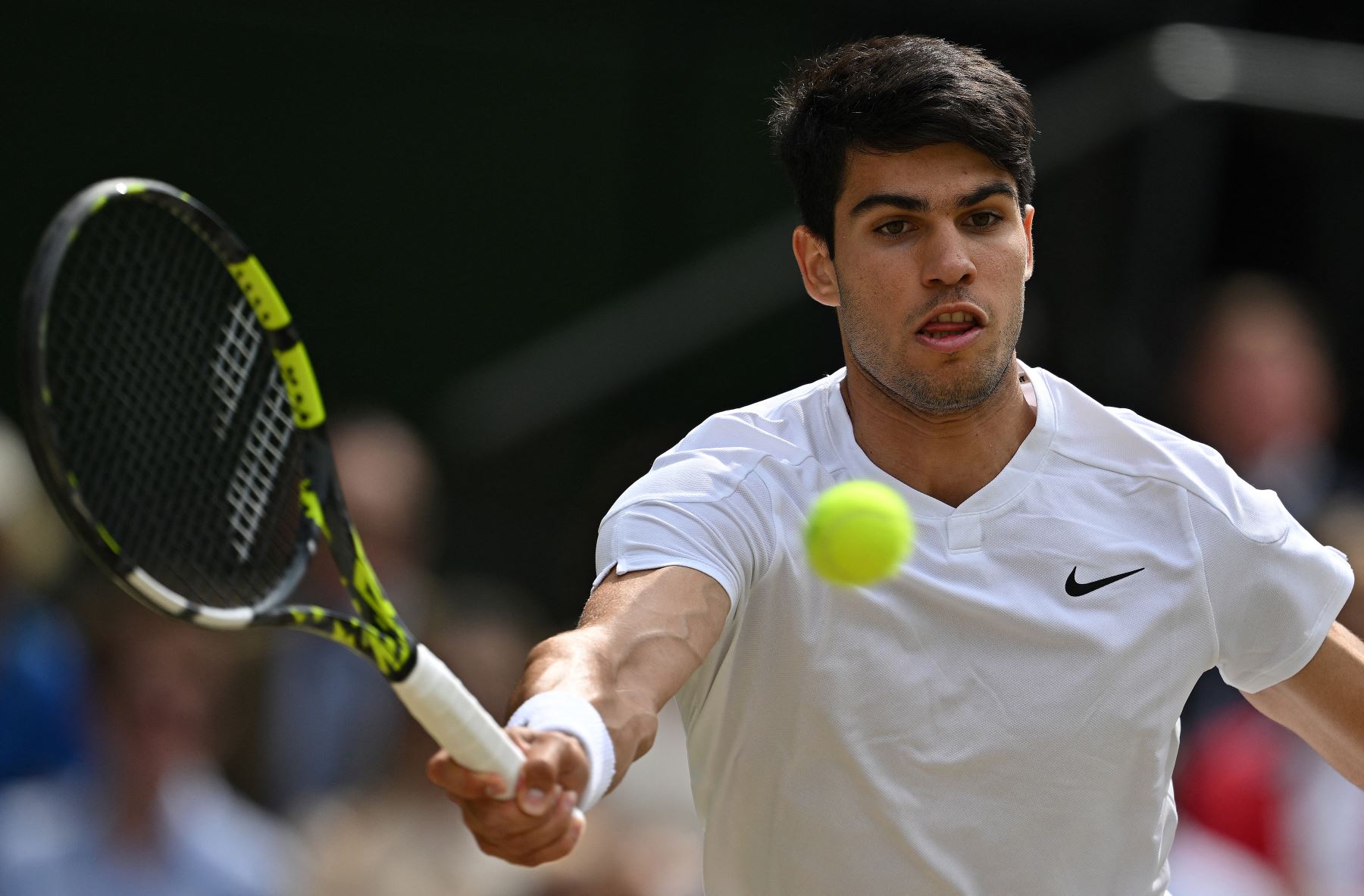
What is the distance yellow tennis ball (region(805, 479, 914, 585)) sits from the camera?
2744 mm

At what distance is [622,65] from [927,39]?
4.76 meters

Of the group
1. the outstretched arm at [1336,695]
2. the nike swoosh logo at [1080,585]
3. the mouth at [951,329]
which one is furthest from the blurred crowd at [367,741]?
the mouth at [951,329]

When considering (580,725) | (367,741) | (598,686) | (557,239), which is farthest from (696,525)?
(557,239)

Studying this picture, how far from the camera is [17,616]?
224 inches

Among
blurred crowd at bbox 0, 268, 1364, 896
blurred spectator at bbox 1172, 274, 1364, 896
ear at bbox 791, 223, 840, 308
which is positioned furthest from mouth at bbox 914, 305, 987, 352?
blurred spectator at bbox 1172, 274, 1364, 896

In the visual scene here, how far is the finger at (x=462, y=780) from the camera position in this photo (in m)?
2.32

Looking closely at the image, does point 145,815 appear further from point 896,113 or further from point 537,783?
point 896,113

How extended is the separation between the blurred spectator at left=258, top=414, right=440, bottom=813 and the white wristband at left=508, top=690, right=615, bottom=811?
3.31 metres

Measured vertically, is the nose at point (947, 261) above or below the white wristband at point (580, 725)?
above

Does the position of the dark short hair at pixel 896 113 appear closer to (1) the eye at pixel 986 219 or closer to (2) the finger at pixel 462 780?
(1) the eye at pixel 986 219

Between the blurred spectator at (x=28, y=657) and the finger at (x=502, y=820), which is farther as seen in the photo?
the blurred spectator at (x=28, y=657)

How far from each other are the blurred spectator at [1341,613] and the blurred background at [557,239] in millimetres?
24

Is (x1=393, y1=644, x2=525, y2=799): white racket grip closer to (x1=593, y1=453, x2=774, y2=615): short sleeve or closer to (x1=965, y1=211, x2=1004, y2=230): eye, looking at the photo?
(x1=593, y1=453, x2=774, y2=615): short sleeve

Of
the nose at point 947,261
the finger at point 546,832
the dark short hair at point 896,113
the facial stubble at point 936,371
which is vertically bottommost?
the finger at point 546,832
